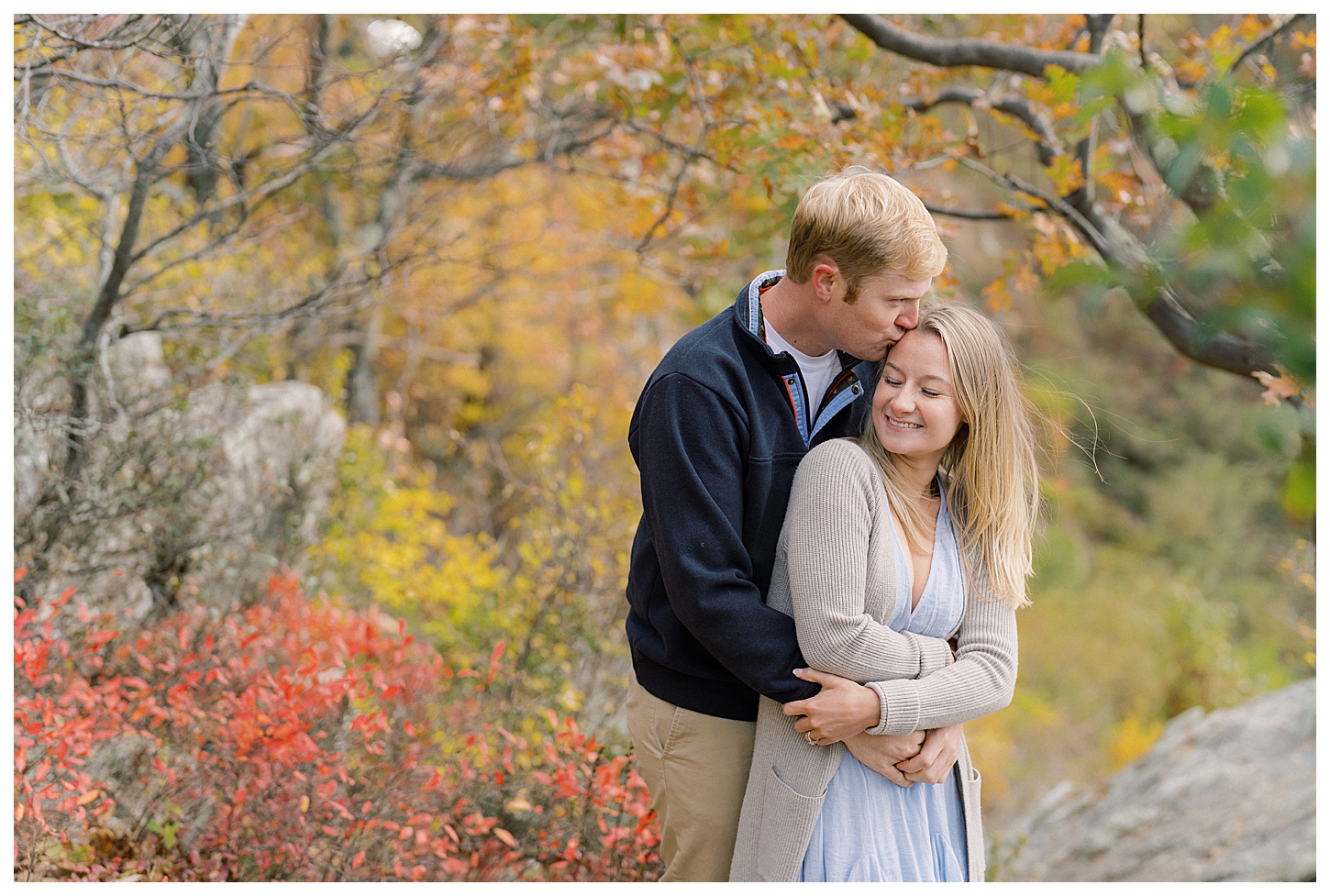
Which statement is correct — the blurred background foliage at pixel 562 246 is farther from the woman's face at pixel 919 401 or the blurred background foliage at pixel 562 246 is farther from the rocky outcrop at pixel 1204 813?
the rocky outcrop at pixel 1204 813

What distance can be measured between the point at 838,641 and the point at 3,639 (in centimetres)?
199

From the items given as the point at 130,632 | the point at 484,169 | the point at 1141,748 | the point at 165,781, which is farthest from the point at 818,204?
the point at 1141,748

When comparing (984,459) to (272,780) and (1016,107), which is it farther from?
(272,780)

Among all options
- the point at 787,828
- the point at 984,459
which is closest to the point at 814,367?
the point at 984,459

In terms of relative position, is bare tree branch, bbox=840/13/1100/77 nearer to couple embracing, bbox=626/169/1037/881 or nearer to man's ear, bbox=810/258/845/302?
couple embracing, bbox=626/169/1037/881

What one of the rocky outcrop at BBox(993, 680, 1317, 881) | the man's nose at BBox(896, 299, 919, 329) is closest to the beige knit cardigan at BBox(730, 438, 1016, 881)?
the man's nose at BBox(896, 299, 919, 329)

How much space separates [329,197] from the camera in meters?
6.06

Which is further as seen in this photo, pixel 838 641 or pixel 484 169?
pixel 484 169

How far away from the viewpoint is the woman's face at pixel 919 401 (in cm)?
173

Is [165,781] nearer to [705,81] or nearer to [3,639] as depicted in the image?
[3,639]

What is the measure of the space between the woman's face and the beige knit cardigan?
3.5 inches

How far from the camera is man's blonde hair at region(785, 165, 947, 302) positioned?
167 centimetres

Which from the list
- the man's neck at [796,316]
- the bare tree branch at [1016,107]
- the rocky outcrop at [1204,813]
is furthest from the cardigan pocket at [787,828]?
the bare tree branch at [1016,107]

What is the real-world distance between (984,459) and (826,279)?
1.53 feet
